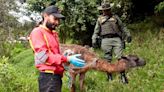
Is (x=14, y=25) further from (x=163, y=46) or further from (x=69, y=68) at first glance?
(x=69, y=68)

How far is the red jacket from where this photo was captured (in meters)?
6.73

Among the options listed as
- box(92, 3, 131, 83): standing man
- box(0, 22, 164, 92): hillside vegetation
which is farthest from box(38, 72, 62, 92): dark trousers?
box(92, 3, 131, 83): standing man

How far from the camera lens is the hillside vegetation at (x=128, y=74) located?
10.9m

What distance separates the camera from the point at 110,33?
484 inches

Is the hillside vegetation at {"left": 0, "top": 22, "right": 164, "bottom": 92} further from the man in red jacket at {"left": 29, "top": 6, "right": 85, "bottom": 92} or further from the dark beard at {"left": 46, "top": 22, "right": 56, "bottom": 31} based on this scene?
the dark beard at {"left": 46, "top": 22, "right": 56, "bottom": 31}

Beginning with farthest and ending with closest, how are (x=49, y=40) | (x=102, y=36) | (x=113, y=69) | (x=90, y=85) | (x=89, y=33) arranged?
(x=89, y=33) → (x=102, y=36) → (x=90, y=85) → (x=113, y=69) → (x=49, y=40)

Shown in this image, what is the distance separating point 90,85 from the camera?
11703 millimetres

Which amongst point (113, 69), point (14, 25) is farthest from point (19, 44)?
point (113, 69)

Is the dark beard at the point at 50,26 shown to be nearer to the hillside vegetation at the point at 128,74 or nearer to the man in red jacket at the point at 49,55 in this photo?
the man in red jacket at the point at 49,55

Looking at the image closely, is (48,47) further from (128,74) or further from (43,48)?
(128,74)

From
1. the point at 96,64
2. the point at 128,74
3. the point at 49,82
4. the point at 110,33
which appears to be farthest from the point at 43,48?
the point at 128,74

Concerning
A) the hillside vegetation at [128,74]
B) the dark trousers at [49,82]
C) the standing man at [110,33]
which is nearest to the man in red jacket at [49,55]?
the dark trousers at [49,82]

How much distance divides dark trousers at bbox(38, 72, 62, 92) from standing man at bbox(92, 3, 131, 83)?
17.2 feet

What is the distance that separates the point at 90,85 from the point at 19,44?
7335 millimetres
